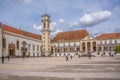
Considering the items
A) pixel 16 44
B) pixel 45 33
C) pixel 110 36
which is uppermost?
pixel 45 33

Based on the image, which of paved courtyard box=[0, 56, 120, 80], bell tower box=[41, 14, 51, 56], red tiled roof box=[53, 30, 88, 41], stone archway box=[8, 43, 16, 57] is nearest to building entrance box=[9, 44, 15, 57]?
stone archway box=[8, 43, 16, 57]

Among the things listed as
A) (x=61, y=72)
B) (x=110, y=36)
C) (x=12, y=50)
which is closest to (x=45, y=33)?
(x=12, y=50)

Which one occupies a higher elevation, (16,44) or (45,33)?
(45,33)

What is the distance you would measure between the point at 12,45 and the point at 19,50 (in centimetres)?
475

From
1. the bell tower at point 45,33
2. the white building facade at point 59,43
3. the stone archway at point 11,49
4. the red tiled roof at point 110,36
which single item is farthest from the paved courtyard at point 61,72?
the bell tower at point 45,33

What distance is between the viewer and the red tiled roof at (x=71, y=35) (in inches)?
3535

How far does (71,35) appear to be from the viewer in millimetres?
93500

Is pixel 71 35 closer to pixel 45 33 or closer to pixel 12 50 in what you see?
pixel 45 33

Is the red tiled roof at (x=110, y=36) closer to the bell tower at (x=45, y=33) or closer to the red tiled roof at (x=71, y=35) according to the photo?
the red tiled roof at (x=71, y=35)

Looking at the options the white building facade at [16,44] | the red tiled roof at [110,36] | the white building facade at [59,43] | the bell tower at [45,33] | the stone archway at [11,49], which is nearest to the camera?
the white building facade at [16,44]

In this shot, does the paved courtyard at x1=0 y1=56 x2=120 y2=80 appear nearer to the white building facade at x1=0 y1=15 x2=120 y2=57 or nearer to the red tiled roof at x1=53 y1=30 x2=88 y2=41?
the white building facade at x1=0 y1=15 x2=120 y2=57

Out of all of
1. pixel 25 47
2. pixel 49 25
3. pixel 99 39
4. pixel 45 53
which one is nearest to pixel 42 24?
pixel 49 25

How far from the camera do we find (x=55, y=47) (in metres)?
93.6

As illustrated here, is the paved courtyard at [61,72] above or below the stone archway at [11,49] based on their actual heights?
below
